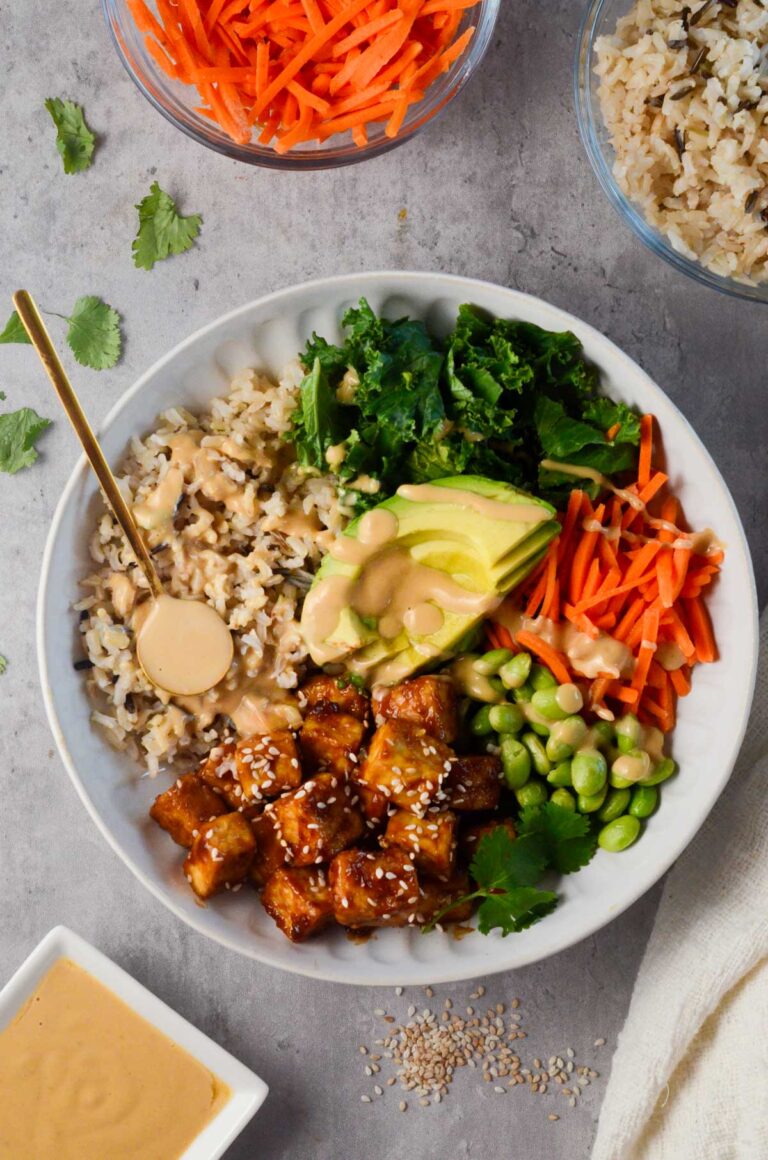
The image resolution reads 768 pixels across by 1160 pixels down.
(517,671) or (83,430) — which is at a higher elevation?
(83,430)

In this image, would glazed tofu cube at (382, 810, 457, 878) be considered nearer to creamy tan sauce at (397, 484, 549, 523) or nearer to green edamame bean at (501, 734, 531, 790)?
green edamame bean at (501, 734, 531, 790)

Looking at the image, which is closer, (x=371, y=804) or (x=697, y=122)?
(x=697, y=122)

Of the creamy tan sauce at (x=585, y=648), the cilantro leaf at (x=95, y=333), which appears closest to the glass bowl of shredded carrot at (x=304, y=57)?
the cilantro leaf at (x=95, y=333)

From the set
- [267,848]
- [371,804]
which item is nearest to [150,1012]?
[267,848]

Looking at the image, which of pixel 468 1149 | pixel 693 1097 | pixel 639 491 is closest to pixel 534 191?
pixel 639 491

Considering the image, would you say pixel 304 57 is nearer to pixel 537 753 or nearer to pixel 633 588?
pixel 633 588

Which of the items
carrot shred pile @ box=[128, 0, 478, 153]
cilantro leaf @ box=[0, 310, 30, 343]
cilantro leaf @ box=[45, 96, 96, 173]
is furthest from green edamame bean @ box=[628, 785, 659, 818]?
cilantro leaf @ box=[45, 96, 96, 173]

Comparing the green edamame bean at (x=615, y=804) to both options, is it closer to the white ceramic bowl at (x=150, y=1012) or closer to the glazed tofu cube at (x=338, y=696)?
the glazed tofu cube at (x=338, y=696)
